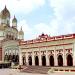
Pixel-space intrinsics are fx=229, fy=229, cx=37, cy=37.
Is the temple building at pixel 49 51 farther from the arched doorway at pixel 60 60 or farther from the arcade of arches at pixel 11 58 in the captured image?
the arcade of arches at pixel 11 58

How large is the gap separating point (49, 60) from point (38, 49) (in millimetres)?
3158

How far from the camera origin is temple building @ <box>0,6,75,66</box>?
32.6m

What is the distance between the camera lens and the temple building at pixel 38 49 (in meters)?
32.6

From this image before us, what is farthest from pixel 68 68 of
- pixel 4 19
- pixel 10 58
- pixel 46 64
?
pixel 4 19

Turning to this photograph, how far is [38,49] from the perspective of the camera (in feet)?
124

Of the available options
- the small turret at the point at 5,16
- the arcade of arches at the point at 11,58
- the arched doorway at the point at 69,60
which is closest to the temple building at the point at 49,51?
the arched doorway at the point at 69,60

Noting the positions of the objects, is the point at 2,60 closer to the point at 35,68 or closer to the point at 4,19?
the point at 4,19

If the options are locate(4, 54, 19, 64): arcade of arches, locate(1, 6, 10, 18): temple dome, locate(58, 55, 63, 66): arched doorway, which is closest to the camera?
locate(58, 55, 63, 66): arched doorway

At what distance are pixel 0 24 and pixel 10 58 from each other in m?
8.73

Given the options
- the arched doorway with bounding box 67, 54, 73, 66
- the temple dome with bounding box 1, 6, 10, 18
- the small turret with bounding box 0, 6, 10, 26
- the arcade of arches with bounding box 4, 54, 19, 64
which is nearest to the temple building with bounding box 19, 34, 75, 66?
the arched doorway with bounding box 67, 54, 73, 66

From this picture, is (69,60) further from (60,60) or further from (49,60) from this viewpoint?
(49,60)

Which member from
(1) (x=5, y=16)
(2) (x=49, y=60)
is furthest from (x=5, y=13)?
(2) (x=49, y=60)

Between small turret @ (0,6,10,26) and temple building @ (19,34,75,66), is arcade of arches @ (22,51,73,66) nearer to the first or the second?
temple building @ (19,34,75,66)

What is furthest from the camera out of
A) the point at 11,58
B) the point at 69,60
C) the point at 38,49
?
the point at 11,58
